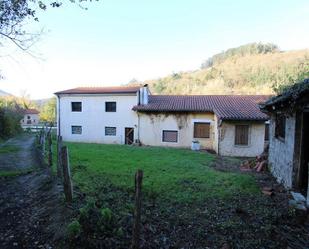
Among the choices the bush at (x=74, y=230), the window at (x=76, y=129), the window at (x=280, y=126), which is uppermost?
the window at (x=280, y=126)

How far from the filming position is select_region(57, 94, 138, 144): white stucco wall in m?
23.5

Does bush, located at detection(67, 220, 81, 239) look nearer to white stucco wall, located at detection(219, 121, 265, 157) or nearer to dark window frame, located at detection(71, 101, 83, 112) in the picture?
white stucco wall, located at detection(219, 121, 265, 157)

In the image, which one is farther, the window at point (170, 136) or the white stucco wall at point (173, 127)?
the window at point (170, 136)

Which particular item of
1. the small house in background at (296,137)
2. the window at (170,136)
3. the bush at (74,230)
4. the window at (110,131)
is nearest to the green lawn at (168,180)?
the small house in background at (296,137)

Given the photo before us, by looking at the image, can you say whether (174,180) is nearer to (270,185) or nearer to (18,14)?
(270,185)

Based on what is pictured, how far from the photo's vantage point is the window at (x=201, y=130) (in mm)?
21234

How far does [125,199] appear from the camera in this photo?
6758mm

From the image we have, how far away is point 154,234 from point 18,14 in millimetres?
8741

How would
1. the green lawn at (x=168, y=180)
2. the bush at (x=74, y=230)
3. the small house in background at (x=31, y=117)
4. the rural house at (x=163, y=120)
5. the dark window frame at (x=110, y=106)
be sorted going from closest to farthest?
the bush at (x=74, y=230)
the green lawn at (x=168, y=180)
the rural house at (x=163, y=120)
the dark window frame at (x=110, y=106)
the small house in background at (x=31, y=117)

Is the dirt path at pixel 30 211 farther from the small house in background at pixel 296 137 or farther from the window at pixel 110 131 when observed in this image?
the window at pixel 110 131

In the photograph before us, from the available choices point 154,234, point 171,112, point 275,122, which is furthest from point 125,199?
point 171,112

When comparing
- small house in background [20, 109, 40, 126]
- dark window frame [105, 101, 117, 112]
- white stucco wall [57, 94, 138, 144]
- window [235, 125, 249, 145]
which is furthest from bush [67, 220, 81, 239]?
small house in background [20, 109, 40, 126]

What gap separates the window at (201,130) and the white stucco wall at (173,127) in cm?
25

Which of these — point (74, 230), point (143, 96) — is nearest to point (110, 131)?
point (143, 96)
